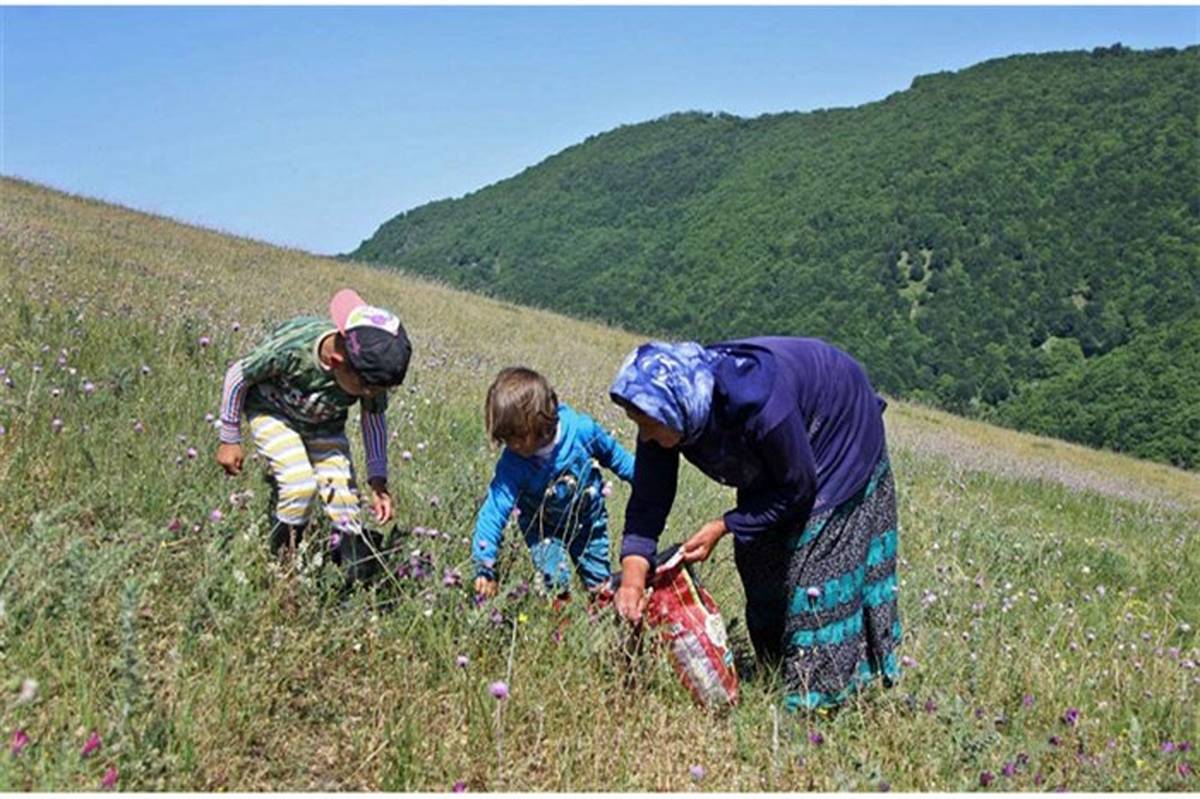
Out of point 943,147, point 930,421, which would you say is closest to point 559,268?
point 943,147

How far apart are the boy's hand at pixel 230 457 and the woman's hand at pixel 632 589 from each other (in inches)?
56.2

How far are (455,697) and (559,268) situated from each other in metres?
110

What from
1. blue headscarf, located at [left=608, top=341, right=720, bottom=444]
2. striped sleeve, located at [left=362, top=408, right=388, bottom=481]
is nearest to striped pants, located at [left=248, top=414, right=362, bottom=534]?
striped sleeve, located at [left=362, top=408, right=388, bottom=481]

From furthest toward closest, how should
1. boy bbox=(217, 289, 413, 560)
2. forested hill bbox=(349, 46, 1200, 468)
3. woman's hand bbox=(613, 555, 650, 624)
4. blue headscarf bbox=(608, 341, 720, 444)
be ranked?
forested hill bbox=(349, 46, 1200, 468) → boy bbox=(217, 289, 413, 560) → woman's hand bbox=(613, 555, 650, 624) → blue headscarf bbox=(608, 341, 720, 444)

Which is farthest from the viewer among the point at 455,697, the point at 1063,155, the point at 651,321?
the point at 1063,155

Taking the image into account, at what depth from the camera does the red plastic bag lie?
3.11m

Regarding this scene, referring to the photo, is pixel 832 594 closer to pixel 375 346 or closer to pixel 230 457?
pixel 375 346

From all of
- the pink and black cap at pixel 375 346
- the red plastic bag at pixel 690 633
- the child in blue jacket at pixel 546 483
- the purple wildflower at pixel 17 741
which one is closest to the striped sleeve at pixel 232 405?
the pink and black cap at pixel 375 346

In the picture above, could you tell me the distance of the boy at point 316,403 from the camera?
3307mm

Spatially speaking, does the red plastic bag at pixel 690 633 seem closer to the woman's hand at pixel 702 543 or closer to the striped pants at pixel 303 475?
the woman's hand at pixel 702 543

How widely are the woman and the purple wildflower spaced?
63.8 inches

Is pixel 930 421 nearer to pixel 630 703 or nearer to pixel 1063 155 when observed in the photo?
pixel 630 703

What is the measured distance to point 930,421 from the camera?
22312 millimetres

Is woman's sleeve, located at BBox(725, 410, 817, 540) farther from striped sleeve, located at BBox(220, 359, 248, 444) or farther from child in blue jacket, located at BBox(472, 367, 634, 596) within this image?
striped sleeve, located at BBox(220, 359, 248, 444)
